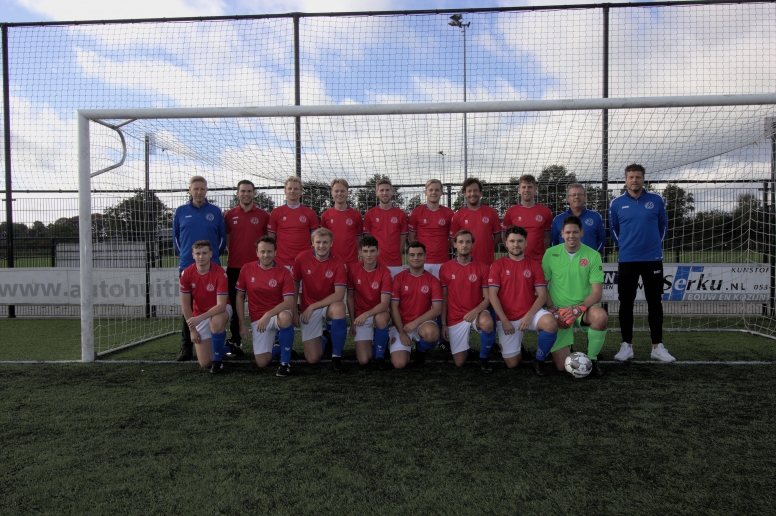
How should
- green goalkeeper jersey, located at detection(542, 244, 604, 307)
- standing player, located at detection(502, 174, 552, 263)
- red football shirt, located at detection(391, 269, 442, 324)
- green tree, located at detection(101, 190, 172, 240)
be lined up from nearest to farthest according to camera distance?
1. green goalkeeper jersey, located at detection(542, 244, 604, 307)
2. red football shirt, located at detection(391, 269, 442, 324)
3. standing player, located at detection(502, 174, 552, 263)
4. green tree, located at detection(101, 190, 172, 240)

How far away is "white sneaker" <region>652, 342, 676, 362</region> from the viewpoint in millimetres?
4479

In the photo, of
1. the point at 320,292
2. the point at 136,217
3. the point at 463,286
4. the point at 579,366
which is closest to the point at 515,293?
the point at 463,286

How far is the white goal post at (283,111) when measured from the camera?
14.4ft

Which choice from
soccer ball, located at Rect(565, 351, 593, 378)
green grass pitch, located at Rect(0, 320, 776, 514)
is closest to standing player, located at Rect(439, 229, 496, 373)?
green grass pitch, located at Rect(0, 320, 776, 514)

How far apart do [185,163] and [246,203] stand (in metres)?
1.87

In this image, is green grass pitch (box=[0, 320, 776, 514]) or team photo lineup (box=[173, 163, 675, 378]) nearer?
green grass pitch (box=[0, 320, 776, 514])

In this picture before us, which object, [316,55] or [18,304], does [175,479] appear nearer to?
[316,55]

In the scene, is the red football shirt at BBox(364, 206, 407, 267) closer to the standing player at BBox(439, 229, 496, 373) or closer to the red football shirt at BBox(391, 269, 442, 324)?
the red football shirt at BBox(391, 269, 442, 324)

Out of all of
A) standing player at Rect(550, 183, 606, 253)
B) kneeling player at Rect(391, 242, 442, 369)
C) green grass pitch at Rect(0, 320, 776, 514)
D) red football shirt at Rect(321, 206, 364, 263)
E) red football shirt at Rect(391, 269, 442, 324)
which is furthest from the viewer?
red football shirt at Rect(321, 206, 364, 263)

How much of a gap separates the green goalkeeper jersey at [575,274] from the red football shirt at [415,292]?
1.06 meters

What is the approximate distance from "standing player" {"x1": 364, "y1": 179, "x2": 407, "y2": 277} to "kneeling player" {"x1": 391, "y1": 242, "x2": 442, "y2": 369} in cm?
58

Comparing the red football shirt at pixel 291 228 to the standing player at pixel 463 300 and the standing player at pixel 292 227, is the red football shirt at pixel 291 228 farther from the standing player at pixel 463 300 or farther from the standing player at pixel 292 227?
the standing player at pixel 463 300

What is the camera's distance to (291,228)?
495 cm

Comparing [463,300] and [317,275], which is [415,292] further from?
[317,275]
